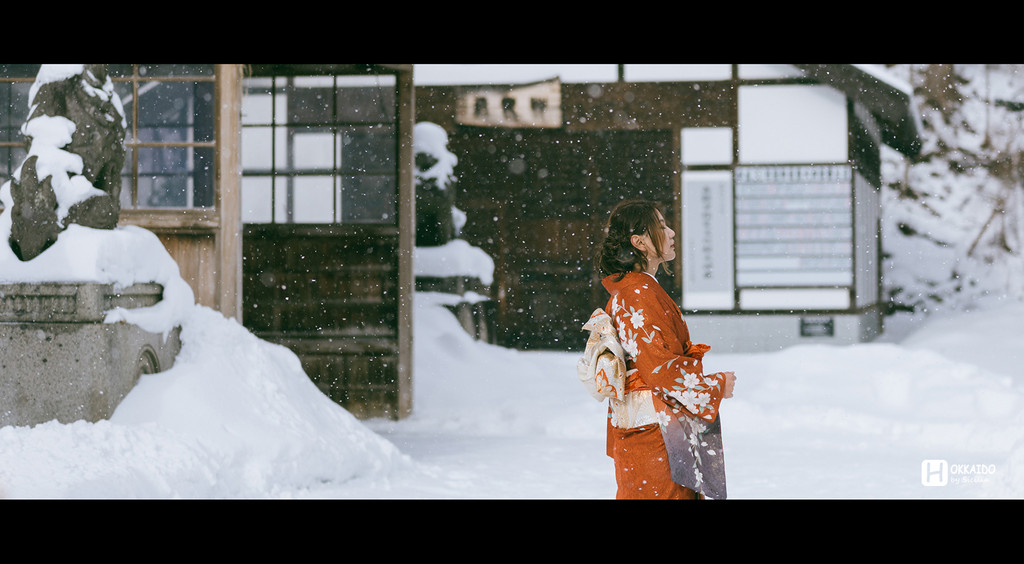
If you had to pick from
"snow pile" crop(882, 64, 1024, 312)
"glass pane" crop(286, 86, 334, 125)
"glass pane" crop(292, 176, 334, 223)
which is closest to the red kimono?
"glass pane" crop(292, 176, 334, 223)

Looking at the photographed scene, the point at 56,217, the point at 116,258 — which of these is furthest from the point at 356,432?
the point at 56,217

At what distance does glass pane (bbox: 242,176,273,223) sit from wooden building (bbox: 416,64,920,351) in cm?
395

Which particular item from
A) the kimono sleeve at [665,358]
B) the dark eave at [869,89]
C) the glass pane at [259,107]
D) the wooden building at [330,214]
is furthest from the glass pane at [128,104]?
the dark eave at [869,89]

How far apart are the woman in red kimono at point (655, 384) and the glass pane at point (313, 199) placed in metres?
5.41

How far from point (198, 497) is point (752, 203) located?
8.01 m

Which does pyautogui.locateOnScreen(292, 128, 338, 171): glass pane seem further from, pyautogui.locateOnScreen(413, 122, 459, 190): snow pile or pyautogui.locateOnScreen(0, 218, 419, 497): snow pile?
pyautogui.locateOnScreen(413, 122, 459, 190): snow pile

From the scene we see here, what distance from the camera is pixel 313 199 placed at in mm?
7879

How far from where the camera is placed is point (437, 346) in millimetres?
10352

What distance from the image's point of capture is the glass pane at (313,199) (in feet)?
25.8

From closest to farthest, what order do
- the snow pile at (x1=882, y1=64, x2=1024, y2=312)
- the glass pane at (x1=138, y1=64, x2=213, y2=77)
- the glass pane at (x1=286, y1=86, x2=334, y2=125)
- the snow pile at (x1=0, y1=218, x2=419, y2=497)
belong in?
the snow pile at (x1=0, y1=218, x2=419, y2=497) < the glass pane at (x1=138, y1=64, x2=213, y2=77) < the glass pane at (x1=286, y1=86, x2=334, y2=125) < the snow pile at (x1=882, y1=64, x2=1024, y2=312)

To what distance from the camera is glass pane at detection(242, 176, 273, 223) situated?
7883mm

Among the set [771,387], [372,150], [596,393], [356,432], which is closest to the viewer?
[596,393]

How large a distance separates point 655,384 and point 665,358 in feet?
0.28

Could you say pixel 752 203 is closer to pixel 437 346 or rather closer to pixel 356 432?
pixel 437 346
